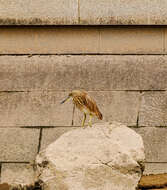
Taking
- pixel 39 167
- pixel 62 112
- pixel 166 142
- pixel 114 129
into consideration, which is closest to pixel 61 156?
pixel 39 167

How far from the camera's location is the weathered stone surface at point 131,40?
8383mm

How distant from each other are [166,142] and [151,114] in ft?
1.62

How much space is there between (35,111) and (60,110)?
39cm

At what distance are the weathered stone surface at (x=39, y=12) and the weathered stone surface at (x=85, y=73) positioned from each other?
592 millimetres

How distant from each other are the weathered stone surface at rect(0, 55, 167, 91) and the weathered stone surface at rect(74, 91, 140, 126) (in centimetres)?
11

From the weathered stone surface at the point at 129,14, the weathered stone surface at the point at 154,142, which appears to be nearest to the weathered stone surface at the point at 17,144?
the weathered stone surface at the point at 154,142

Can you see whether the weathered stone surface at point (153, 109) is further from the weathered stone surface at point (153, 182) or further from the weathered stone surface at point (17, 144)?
the weathered stone surface at point (17, 144)

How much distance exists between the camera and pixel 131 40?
841 centimetres

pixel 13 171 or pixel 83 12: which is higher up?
pixel 83 12

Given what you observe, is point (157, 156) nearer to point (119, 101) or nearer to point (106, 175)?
point (119, 101)

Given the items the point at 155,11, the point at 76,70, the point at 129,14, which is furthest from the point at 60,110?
the point at 155,11

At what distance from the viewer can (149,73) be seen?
8.22 m

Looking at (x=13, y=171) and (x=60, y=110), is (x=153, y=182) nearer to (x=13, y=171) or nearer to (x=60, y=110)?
(x=60, y=110)

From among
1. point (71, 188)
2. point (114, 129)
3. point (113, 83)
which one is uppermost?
point (113, 83)
